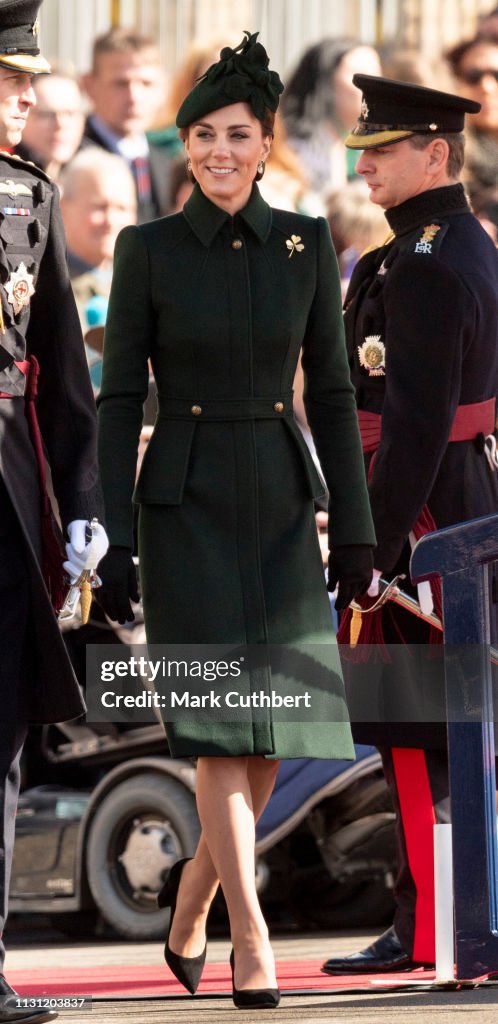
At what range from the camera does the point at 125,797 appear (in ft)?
19.6

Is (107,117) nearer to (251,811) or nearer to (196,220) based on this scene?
(196,220)

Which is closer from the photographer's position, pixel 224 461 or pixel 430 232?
pixel 224 461

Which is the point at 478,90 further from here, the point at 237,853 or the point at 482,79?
the point at 237,853

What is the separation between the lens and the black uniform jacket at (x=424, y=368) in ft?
14.6

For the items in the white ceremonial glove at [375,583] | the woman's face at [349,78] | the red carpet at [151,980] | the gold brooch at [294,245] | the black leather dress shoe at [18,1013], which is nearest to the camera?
the black leather dress shoe at [18,1013]

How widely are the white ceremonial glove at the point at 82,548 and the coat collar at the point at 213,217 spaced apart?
0.68 m

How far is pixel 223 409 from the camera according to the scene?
399cm

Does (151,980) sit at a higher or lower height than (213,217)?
lower

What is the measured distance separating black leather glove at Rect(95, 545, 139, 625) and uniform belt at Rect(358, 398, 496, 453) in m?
0.84

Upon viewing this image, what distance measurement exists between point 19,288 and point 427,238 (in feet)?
3.91

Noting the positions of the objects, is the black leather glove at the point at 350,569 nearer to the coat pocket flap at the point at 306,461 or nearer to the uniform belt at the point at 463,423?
the coat pocket flap at the point at 306,461

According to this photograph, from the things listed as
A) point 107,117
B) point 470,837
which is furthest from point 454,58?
point 470,837

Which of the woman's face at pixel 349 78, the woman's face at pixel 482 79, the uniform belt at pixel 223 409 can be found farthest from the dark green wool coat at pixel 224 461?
the woman's face at pixel 482 79

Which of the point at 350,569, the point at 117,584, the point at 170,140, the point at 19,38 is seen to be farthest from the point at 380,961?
the point at 170,140
